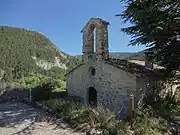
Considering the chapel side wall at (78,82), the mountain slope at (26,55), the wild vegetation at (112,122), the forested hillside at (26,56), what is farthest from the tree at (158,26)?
the mountain slope at (26,55)

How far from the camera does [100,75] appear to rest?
1360 centimetres

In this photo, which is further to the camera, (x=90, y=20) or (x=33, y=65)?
(x=33, y=65)

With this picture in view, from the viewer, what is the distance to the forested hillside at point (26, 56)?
172 feet

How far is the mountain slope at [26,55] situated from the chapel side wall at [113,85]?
3891cm

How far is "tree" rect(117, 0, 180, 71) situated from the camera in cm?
1038

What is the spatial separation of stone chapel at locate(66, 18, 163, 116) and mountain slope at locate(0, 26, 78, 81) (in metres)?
37.5

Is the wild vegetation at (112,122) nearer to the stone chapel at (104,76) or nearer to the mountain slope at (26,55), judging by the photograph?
the stone chapel at (104,76)

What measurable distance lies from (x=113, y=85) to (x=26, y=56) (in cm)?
5220

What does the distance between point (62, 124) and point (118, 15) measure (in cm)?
742

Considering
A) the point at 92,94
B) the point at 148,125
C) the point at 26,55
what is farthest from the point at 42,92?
the point at 26,55

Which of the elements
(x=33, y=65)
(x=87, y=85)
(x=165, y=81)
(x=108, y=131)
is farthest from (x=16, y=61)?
(x=108, y=131)

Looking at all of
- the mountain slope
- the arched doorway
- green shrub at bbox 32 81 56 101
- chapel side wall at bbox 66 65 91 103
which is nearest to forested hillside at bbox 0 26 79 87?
the mountain slope

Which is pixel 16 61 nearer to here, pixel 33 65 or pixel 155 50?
pixel 33 65

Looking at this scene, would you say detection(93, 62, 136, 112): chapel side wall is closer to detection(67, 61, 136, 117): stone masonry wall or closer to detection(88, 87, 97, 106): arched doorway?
detection(67, 61, 136, 117): stone masonry wall
